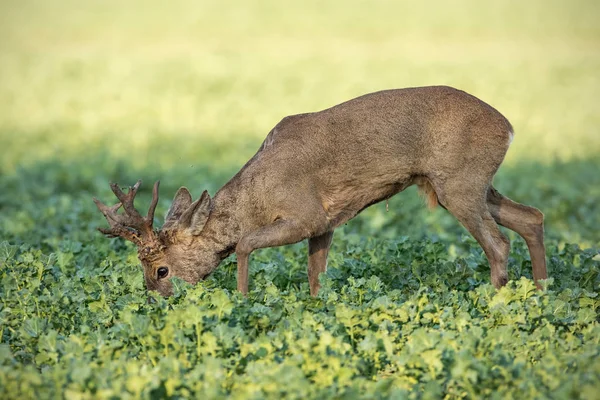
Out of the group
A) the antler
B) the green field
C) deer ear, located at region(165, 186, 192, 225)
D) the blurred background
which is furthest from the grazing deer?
the blurred background

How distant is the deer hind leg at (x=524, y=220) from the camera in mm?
9344

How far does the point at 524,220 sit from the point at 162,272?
3215mm

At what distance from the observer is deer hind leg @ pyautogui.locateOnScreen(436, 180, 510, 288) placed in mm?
8953

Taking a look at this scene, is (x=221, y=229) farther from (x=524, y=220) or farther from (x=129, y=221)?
(x=524, y=220)

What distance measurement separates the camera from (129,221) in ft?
29.0

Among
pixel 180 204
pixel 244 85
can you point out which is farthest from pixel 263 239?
pixel 244 85

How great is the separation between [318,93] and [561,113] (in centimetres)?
632

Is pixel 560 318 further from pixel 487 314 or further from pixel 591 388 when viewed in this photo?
pixel 591 388

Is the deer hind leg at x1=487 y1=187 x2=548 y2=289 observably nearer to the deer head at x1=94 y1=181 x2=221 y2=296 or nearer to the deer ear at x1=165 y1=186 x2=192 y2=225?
the deer head at x1=94 y1=181 x2=221 y2=296

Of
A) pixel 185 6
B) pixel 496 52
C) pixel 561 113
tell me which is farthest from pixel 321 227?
pixel 185 6

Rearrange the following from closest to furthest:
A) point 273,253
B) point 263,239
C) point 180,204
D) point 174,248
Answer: point 263,239 < point 174,248 < point 180,204 < point 273,253

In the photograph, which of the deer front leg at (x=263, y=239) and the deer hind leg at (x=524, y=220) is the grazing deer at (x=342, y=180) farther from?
the deer hind leg at (x=524, y=220)

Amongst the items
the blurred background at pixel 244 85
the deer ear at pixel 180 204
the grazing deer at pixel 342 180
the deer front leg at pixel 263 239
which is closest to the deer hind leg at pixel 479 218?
the grazing deer at pixel 342 180

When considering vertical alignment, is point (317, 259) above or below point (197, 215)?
below
